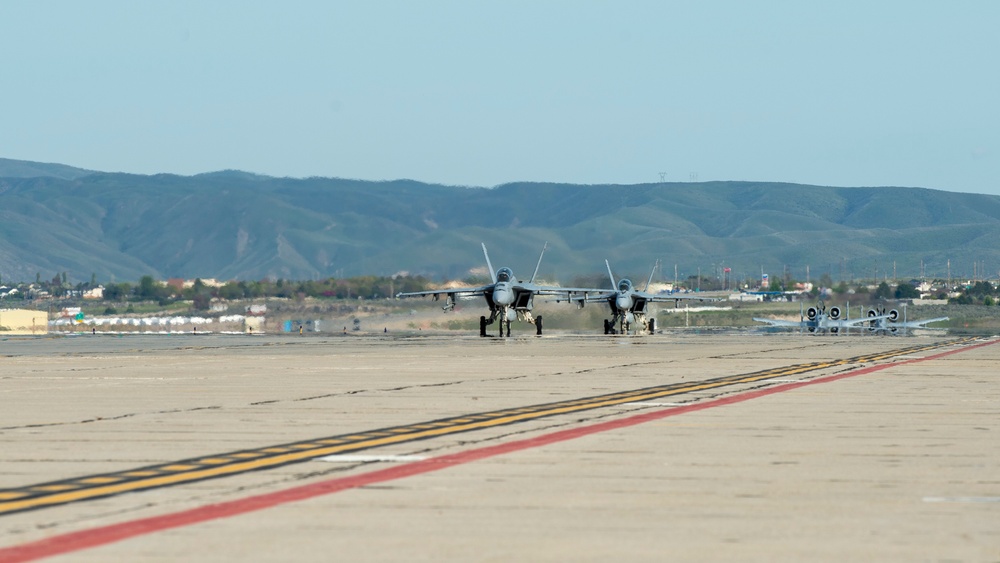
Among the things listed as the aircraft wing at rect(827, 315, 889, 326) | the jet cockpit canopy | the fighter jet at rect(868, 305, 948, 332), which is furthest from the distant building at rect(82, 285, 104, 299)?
the jet cockpit canopy

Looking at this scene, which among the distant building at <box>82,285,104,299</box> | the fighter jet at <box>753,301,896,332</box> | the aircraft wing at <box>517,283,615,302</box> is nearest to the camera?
the aircraft wing at <box>517,283,615,302</box>

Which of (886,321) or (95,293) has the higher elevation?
(95,293)

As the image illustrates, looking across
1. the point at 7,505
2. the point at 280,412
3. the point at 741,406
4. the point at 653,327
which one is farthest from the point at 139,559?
the point at 653,327

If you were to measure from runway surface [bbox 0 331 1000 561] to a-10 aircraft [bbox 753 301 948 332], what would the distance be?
239ft

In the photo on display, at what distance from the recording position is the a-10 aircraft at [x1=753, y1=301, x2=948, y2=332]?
103 m

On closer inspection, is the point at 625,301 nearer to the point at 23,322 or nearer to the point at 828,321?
the point at 828,321

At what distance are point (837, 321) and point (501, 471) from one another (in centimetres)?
9148

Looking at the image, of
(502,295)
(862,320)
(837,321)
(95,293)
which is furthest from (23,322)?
(862,320)

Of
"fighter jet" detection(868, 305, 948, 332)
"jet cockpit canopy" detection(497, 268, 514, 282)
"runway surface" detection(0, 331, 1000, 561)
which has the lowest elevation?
"runway surface" detection(0, 331, 1000, 561)

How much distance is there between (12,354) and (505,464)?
148 feet

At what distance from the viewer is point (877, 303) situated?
4562 inches

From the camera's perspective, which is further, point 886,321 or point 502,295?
point 886,321

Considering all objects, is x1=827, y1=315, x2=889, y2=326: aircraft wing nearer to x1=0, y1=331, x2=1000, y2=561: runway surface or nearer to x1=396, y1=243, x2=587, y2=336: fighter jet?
x1=396, y1=243, x2=587, y2=336: fighter jet

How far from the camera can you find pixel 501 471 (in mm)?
14703
